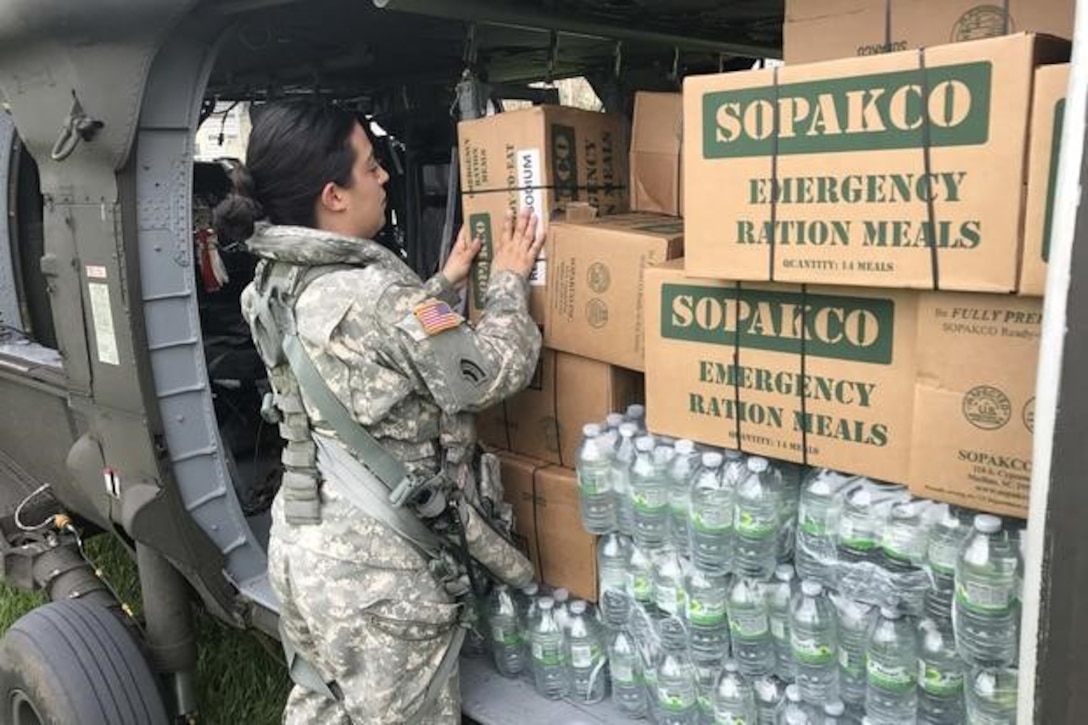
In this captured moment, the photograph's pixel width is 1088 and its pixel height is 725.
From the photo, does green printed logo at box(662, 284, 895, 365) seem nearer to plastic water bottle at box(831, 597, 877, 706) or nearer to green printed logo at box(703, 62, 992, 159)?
green printed logo at box(703, 62, 992, 159)

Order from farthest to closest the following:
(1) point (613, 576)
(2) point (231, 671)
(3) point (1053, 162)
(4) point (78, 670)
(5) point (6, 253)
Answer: (2) point (231, 671) → (5) point (6, 253) → (4) point (78, 670) → (1) point (613, 576) → (3) point (1053, 162)

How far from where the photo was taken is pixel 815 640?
188cm

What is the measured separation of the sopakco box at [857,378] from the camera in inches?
60.8

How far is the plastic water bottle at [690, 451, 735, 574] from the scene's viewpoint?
1.94 meters

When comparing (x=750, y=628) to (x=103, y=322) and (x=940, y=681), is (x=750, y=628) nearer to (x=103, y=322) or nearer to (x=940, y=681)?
(x=940, y=681)

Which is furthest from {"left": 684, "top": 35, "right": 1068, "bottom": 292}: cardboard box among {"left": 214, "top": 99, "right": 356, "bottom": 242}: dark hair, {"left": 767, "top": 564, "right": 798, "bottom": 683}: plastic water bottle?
{"left": 214, "top": 99, "right": 356, "bottom": 242}: dark hair

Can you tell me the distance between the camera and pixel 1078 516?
42.9 inches

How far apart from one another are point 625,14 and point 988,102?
1.42 m

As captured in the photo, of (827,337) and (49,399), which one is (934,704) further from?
(49,399)

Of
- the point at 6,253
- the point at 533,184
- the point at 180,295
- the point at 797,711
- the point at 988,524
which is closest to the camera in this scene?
the point at 988,524

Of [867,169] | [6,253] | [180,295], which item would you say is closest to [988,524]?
[867,169]

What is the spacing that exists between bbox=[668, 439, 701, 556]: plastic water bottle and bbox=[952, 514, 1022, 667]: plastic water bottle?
567 millimetres

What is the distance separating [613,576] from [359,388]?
73 cm

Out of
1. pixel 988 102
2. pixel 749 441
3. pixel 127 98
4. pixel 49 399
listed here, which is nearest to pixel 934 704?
pixel 749 441
